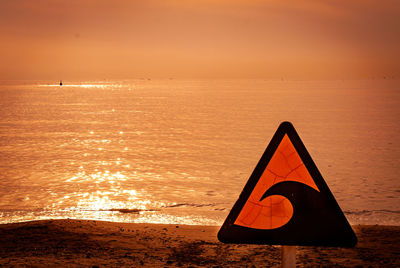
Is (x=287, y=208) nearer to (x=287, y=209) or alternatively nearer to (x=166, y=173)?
(x=287, y=209)

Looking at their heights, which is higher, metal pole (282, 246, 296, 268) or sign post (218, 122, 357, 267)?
Answer: sign post (218, 122, 357, 267)

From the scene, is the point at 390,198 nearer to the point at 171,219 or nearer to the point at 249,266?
the point at 171,219

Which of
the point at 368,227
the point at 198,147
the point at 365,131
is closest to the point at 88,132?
the point at 198,147

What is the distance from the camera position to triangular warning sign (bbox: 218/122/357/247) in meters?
2.61

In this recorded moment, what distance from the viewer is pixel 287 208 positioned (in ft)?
8.66

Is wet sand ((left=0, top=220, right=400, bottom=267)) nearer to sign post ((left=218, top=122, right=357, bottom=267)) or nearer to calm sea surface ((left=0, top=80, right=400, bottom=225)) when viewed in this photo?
calm sea surface ((left=0, top=80, right=400, bottom=225))

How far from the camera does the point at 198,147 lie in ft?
102

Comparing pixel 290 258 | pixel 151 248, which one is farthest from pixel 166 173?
pixel 290 258

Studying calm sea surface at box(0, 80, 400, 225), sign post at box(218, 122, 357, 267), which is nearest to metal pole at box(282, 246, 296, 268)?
sign post at box(218, 122, 357, 267)

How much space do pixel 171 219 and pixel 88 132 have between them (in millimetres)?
32417

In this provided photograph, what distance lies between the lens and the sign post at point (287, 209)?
2613 mm

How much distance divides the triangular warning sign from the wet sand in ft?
17.5

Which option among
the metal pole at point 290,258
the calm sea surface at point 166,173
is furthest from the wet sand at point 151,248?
the metal pole at point 290,258

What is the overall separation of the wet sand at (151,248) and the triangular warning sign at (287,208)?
5335mm
